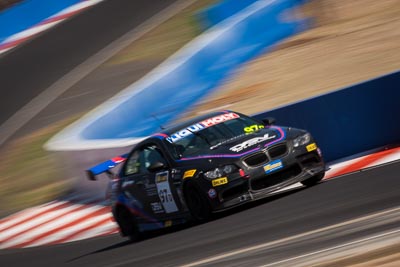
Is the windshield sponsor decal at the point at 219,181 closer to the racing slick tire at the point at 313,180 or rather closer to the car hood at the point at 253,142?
the car hood at the point at 253,142

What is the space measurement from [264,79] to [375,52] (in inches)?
86.5

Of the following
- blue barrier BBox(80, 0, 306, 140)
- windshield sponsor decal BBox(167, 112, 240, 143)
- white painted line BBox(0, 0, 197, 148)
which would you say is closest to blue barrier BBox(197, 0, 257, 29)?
blue barrier BBox(80, 0, 306, 140)

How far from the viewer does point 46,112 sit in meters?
21.3

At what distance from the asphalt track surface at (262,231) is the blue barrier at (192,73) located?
19.2 feet

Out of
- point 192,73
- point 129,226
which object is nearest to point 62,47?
point 192,73

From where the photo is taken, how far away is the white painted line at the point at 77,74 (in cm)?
2131

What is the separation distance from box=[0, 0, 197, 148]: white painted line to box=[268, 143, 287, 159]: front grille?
37.3ft

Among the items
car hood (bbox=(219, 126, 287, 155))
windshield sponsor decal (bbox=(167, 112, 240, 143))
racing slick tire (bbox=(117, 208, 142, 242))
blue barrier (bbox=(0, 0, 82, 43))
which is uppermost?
blue barrier (bbox=(0, 0, 82, 43))

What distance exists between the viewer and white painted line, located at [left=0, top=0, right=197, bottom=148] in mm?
21312

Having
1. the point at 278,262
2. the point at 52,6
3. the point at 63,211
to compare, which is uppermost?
the point at 52,6

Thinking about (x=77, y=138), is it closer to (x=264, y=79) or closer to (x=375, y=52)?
(x=264, y=79)

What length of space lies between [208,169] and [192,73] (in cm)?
880

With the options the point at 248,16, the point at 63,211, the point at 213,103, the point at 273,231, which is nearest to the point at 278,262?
the point at 273,231

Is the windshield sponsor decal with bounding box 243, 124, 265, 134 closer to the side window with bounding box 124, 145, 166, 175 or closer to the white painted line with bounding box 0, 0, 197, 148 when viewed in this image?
the side window with bounding box 124, 145, 166, 175
